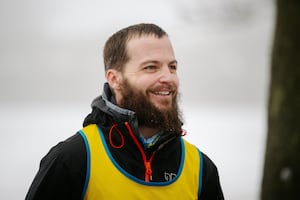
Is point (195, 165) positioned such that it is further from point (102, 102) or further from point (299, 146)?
point (299, 146)

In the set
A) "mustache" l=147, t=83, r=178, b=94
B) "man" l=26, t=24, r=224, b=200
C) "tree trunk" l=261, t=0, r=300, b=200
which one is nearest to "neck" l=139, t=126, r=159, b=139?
"man" l=26, t=24, r=224, b=200

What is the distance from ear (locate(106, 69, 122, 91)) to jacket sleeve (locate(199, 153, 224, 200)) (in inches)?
25.7

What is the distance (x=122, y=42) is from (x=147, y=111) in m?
0.42

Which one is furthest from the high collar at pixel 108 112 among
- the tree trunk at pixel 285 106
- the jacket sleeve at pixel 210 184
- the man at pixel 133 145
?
the tree trunk at pixel 285 106

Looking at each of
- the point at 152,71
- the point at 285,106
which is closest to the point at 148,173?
the point at 152,71

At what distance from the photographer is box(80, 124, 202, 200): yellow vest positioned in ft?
9.96

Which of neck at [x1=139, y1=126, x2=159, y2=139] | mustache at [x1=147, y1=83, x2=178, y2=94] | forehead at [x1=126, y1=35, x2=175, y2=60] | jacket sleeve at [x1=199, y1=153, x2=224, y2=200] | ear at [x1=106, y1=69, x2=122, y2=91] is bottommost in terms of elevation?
jacket sleeve at [x1=199, y1=153, x2=224, y2=200]

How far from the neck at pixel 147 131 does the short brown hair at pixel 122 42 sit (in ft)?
1.13

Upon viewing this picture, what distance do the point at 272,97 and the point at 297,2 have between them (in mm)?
376

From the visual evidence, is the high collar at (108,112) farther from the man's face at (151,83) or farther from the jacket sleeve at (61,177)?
the jacket sleeve at (61,177)

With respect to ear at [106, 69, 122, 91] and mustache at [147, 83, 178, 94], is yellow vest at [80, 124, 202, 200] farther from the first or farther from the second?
mustache at [147, 83, 178, 94]

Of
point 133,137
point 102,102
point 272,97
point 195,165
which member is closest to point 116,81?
point 102,102

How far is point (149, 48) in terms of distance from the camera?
3.26 metres

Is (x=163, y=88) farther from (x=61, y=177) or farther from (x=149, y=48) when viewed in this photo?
(x=61, y=177)
